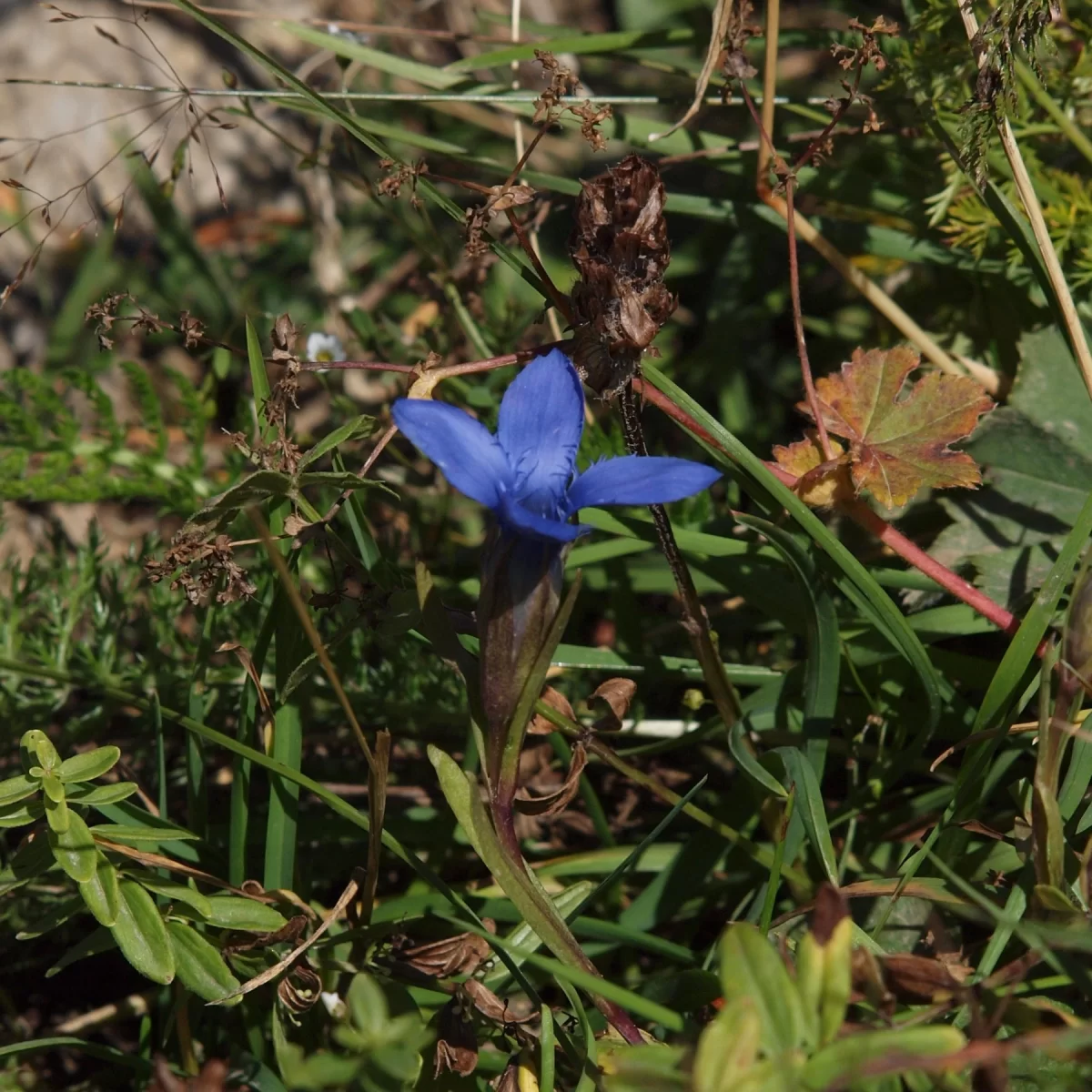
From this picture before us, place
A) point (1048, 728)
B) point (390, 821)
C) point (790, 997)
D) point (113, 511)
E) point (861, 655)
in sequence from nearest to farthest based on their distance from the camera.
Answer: point (790, 997)
point (1048, 728)
point (861, 655)
point (390, 821)
point (113, 511)

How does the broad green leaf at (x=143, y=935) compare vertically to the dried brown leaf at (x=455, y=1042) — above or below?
above

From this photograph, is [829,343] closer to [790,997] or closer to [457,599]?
[457,599]

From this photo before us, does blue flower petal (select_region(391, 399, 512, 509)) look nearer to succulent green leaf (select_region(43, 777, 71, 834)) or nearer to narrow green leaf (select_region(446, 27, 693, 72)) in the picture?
succulent green leaf (select_region(43, 777, 71, 834))

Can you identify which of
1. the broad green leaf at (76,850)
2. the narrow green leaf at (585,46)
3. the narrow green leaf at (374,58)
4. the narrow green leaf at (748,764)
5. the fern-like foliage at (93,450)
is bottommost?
the narrow green leaf at (748,764)

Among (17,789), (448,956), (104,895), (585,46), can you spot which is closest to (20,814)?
(17,789)

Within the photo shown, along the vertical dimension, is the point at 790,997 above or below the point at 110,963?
above

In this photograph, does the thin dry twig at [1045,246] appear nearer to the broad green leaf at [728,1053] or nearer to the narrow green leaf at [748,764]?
the narrow green leaf at [748,764]

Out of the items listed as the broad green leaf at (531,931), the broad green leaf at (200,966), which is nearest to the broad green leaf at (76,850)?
the broad green leaf at (200,966)

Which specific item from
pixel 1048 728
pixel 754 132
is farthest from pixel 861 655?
pixel 754 132
